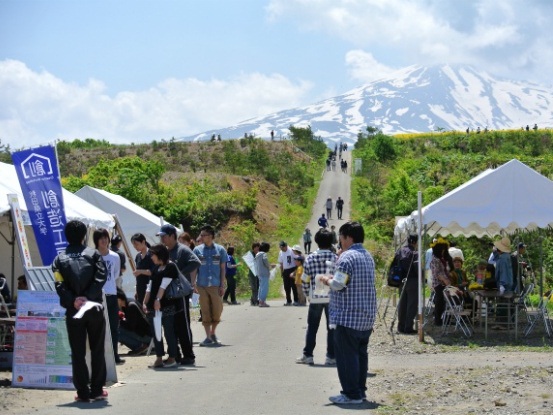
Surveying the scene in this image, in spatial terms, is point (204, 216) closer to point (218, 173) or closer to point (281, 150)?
point (218, 173)

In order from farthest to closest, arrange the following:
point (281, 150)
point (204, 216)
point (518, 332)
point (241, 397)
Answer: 1. point (281, 150)
2. point (204, 216)
3. point (518, 332)
4. point (241, 397)

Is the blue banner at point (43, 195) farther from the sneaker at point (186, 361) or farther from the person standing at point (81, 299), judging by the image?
the person standing at point (81, 299)

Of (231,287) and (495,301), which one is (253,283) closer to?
(231,287)

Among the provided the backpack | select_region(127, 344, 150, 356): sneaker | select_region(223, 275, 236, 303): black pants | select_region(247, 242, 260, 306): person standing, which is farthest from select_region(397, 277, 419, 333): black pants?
select_region(223, 275, 236, 303): black pants

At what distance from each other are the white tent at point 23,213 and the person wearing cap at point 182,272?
201 cm

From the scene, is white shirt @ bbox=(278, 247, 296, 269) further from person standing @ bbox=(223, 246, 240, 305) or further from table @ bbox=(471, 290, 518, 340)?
table @ bbox=(471, 290, 518, 340)

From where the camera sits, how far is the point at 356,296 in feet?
33.5

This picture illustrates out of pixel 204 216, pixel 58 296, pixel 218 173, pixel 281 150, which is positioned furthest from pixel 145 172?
pixel 58 296

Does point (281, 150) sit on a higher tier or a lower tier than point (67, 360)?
higher

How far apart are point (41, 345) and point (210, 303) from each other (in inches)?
208

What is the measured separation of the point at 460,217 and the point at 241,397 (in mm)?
8110

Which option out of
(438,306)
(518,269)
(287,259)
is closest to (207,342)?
(438,306)

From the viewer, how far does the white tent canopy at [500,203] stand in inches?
683

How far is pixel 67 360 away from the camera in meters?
10.8
